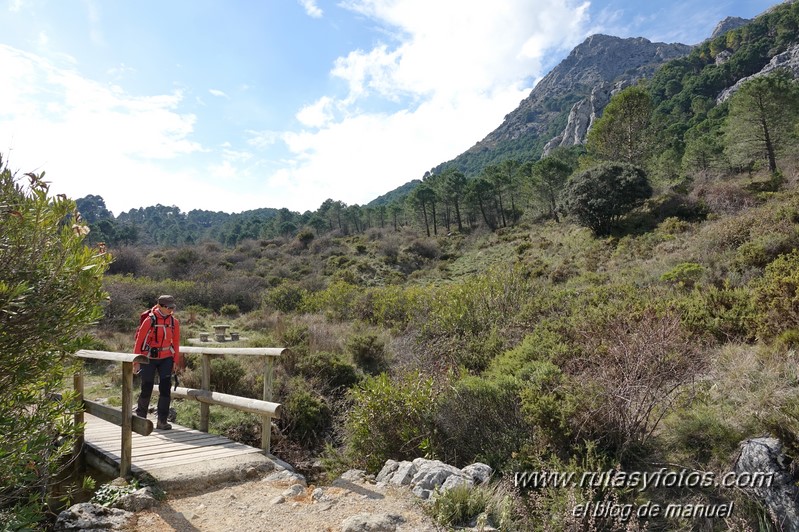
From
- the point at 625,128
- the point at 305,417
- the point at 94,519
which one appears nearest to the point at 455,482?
the point at 94,519

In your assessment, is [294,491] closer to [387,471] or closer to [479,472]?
[387,471]

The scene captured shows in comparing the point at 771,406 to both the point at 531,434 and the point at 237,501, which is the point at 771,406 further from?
the point at 237,501

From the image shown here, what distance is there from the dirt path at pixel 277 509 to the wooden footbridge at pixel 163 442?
400mm

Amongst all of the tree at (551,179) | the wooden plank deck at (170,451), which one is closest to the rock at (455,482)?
the wooden plank deck at (170,451)

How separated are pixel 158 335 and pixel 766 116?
3350 centimetres

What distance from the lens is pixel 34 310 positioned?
2.57 metres

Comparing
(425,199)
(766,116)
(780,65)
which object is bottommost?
(425,199)

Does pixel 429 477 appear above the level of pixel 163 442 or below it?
above

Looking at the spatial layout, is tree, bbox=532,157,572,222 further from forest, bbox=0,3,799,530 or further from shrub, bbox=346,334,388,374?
shrub, bbox=346,334,388,374

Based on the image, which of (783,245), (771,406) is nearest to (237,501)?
(771,406)

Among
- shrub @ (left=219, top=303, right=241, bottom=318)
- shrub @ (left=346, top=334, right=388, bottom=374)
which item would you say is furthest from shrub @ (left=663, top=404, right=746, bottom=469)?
shrub @ (left=219, top=303, right=241, bottom=318)

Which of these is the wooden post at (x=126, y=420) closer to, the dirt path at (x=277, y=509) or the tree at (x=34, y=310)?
the dirt path at (x=277, y=509)

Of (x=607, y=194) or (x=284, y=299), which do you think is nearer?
(x=284, y=299)

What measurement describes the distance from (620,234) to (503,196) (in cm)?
2663
